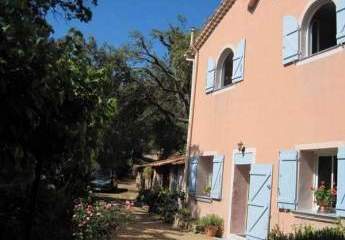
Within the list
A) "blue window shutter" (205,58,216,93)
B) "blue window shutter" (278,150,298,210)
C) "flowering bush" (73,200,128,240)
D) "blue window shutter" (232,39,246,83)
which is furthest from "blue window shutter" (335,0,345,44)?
"blue window shutter" (205,58,216,93)

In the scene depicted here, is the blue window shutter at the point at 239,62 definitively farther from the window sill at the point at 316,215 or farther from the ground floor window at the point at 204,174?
the window sill at the point at 316,215

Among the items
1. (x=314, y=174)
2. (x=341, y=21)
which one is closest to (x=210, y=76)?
(x=314, y=174)

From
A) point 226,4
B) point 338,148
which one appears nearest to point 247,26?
point 226,4

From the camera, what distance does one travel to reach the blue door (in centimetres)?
1206

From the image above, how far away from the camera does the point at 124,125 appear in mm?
30922

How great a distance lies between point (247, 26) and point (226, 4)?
168 centimetres

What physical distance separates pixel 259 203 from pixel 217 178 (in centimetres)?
275

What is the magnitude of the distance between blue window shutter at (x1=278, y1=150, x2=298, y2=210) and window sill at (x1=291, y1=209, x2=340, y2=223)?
0.63ft

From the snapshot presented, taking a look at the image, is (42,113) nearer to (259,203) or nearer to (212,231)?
(259,203)

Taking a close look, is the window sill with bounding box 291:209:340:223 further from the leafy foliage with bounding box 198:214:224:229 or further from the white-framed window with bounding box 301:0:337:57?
the leafy foliage with bounding box 198:214:224:229

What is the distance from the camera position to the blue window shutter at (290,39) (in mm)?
11789

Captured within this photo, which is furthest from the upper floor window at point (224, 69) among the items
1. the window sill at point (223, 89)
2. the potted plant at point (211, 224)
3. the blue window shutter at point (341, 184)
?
the blue window shutter at point (341, 184)

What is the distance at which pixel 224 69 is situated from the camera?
653 inches

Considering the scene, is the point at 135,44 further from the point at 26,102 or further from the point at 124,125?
the point at 26,102
